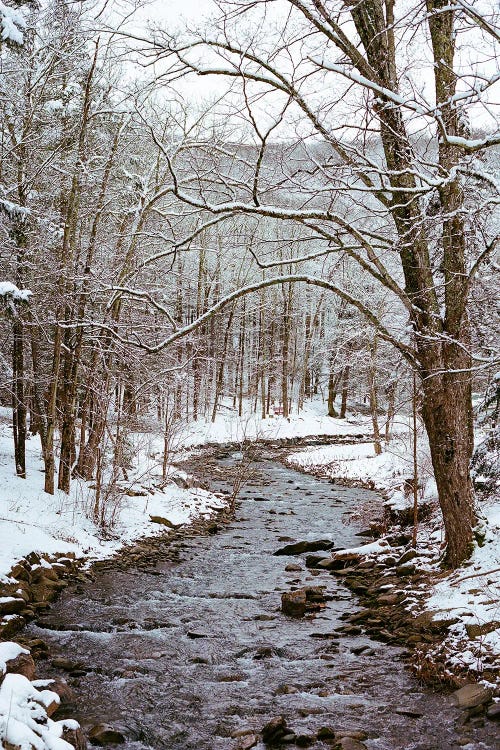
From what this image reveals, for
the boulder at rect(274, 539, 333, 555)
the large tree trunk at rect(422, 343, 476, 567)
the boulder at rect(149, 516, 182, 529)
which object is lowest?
the boulder at rect(274, 539, 333, 555)

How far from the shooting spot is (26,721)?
4109 mm

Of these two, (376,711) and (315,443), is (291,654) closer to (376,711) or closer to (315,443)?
(376,711)

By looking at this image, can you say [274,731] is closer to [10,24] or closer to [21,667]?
[21,667]

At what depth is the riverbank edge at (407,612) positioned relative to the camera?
5707mm

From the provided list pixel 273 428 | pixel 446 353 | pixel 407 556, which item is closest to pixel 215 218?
pixel 446 353

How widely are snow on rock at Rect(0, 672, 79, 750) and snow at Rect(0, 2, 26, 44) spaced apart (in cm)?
712

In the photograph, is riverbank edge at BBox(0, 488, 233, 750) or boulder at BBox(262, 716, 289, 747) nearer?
boulder at BBox(262, 716, 289, 747)

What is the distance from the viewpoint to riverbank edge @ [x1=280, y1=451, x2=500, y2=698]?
18.7 ft

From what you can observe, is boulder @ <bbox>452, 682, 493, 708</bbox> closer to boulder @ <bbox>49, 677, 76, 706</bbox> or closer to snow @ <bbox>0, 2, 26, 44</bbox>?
boulder @ <bbox>49, 677, 76, 706</bbox>

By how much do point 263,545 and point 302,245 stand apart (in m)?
28.5

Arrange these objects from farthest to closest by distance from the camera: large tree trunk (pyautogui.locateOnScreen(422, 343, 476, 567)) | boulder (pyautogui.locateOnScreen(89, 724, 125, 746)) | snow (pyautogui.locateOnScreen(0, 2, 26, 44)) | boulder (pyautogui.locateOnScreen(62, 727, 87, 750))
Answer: snow (pyautogui.locateOnScreen(0, 2, 26, 44)) → large tree trunk (pyautogui.locateOnScreen(422, 343, 476, 567)) → boulder (pyautogui.locateOnScreen(89, 724, 125, 746)) → boulder (pyautogui.locateOnScreen(62, 727, 87, 750))

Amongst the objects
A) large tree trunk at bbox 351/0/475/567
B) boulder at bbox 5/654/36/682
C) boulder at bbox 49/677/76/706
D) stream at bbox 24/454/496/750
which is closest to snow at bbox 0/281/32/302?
stream at bbox 24/454/496/750

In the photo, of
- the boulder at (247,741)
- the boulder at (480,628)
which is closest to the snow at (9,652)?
the boulder at (247,741)

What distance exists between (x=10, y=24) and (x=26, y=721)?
747 centimetres
